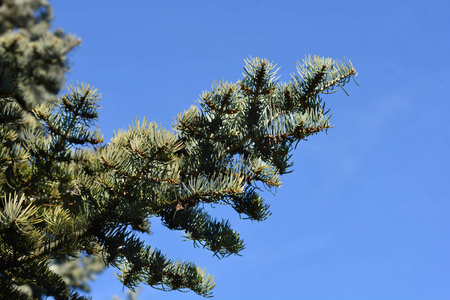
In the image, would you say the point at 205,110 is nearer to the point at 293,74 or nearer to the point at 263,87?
the point at 263,87

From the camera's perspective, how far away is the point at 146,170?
284cm

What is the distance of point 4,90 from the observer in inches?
127

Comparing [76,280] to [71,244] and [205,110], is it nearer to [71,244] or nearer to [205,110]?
[71,244]

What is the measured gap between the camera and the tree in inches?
114

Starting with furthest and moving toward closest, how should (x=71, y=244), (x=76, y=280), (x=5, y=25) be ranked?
(x=76, y=280) < (x=71, y=244) < (x=5, y=25)

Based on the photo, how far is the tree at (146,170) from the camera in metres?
2.90

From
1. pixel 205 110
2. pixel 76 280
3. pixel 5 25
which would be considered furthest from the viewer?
pixel 76 280

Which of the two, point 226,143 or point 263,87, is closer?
point 263,87

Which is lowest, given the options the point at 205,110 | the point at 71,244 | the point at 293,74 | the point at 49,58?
the point at 71,244

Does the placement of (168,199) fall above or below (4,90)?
below

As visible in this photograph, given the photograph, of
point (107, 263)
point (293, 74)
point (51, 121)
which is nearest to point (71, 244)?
point (107, 263)

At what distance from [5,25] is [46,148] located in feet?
4.74

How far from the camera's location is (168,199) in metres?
3.02

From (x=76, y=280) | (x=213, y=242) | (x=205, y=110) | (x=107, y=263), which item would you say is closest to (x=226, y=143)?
(x=205, y=110)
